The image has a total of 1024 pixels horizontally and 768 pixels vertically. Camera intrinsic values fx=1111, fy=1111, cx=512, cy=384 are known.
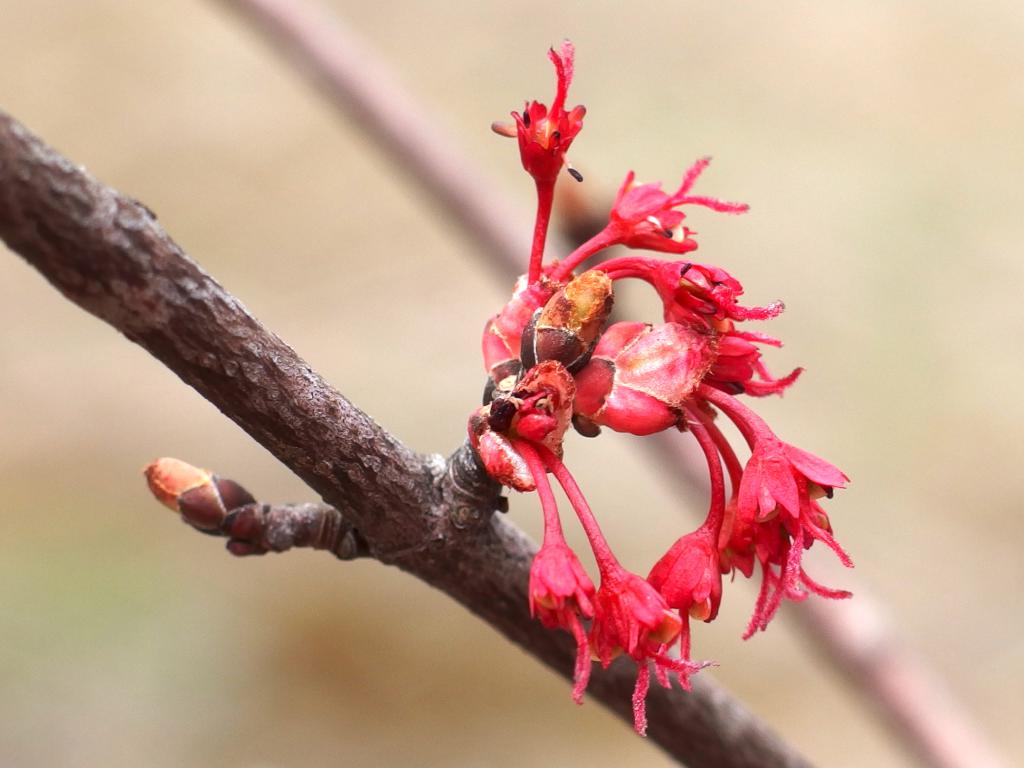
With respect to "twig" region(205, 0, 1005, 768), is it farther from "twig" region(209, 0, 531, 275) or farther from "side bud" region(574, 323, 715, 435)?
"side bud" region(574, 323, 715, 435)

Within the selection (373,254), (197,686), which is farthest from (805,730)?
(373,254)

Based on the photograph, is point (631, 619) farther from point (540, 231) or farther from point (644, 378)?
point (540, 231)

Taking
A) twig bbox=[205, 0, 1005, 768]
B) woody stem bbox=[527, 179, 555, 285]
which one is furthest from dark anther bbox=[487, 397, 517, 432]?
twig bbox=[205, 0, 1005, 768]

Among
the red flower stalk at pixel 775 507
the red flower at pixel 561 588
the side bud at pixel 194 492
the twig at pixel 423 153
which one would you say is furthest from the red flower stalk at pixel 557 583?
the twig at pixel 423 153

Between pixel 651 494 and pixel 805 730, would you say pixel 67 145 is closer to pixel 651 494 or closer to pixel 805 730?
pixel 651 494

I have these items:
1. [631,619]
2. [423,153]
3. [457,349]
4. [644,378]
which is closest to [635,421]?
[644,378]
